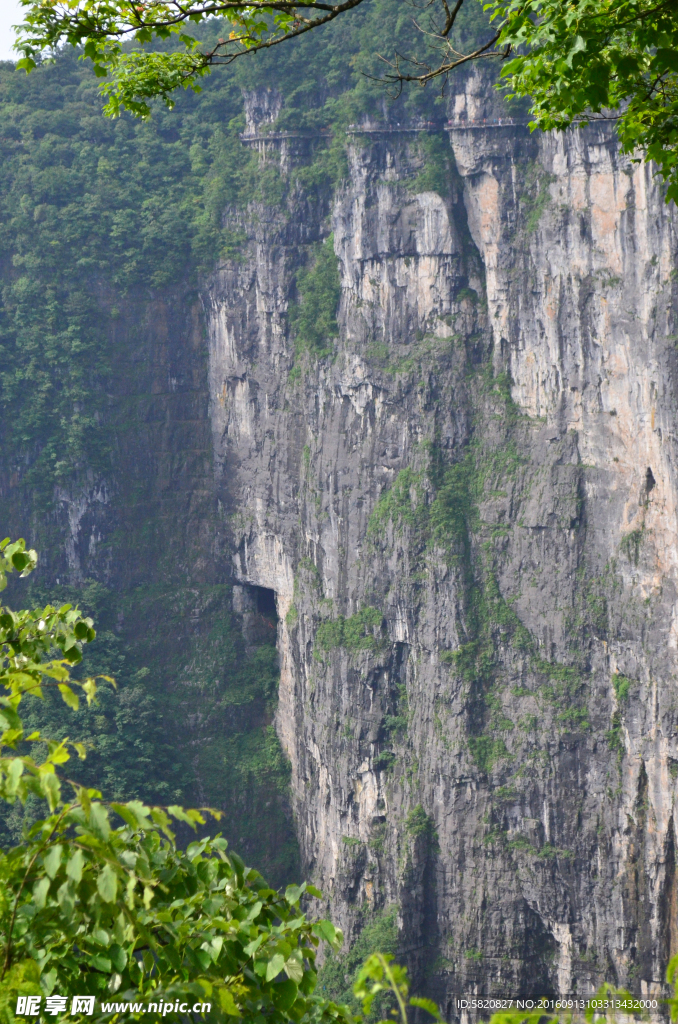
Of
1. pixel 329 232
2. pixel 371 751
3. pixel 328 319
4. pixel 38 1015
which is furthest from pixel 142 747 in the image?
pixel 38 1015

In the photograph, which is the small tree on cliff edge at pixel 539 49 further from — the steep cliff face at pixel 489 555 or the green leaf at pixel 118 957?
the steep cliff face at pixel 489 555

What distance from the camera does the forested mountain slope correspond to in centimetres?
1612

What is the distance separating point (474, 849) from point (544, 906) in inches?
62.1

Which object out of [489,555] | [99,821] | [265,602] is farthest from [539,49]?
[265,602]

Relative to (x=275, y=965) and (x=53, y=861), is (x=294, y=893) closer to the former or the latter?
(x=275, y=965)

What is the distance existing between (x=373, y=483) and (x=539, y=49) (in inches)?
670

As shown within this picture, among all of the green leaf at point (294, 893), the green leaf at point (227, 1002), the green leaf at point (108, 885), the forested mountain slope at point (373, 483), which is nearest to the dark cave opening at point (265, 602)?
the forested mountain slope at point (373, 483)

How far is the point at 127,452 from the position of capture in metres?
23.6

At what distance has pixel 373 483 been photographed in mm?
19719

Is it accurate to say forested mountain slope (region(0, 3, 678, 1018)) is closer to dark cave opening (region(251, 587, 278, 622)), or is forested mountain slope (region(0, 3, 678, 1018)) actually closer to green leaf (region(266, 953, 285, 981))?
dark cave opening (region(251, 587, 278, 622))

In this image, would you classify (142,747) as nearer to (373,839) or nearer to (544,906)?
(373,839)

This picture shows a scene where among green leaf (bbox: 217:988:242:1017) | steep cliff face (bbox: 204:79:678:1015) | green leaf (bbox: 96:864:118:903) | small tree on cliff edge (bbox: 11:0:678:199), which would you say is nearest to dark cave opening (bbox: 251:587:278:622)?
steep cliff face (bbox: 204:79:678:1015)

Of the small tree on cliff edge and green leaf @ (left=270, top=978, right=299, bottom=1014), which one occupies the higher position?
the small tree on cliff edge

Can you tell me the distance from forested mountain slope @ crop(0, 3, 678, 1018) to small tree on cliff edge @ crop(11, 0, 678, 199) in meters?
12.8
